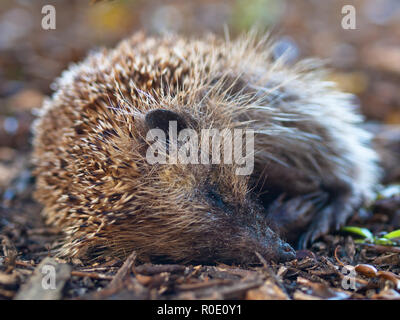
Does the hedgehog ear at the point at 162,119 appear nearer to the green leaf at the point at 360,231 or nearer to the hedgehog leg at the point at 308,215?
the hedgehog leg at the point at 308,215

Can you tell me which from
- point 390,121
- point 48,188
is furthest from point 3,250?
point 390,121

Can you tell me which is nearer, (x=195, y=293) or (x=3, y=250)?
(x=195, y=293)

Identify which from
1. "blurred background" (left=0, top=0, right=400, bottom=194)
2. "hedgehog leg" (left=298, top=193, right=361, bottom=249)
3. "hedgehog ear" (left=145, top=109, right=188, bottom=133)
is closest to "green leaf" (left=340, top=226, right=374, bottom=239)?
"hedgehog leg" (left=298, top=193, right=361, bottom=249)

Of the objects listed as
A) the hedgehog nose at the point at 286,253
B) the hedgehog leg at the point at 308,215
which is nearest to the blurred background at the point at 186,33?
the hedgehog leg at the point at 308,215

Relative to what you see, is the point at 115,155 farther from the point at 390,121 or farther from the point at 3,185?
the point at 390,121

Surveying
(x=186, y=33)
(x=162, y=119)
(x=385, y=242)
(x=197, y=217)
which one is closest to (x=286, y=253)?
(x=197, y=217)

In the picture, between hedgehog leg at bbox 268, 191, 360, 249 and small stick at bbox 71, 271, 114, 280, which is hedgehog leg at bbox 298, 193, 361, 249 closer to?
hedgehog leg at bbox 268, 191, 360, 249

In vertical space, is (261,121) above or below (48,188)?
above
